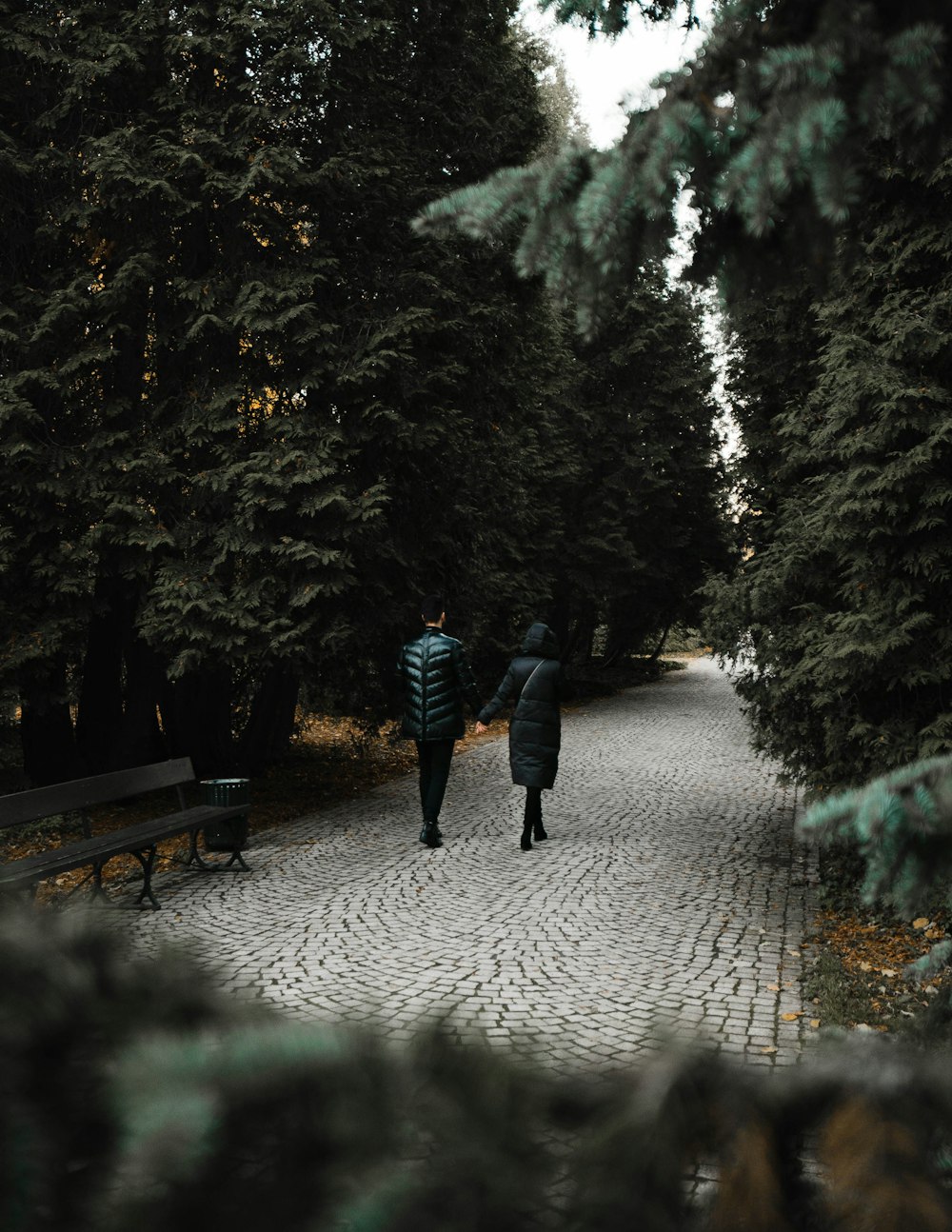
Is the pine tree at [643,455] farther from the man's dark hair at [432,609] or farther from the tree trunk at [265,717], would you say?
the man's dark hair at [432,609]

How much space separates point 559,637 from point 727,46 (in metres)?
24.7

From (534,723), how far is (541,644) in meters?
0.77

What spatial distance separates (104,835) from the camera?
7.79 metres

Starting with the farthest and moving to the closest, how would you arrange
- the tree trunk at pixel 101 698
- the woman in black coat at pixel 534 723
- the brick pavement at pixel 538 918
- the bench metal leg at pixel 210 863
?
the tree trunk at pixel 101 698
the woman in black coat at pixel 534 723
the bench metal leg at pixel 210 863
the brick pavement at pixel 538 918

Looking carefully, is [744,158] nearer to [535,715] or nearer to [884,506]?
[884,506]

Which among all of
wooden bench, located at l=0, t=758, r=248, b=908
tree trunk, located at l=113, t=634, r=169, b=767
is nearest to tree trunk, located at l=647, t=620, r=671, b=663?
tree trunk, located at l=113, t=634, r=169, b=767

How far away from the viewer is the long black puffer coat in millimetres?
9258

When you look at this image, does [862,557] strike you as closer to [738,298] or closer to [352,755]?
[738,298]

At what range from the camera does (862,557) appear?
7.09 meters

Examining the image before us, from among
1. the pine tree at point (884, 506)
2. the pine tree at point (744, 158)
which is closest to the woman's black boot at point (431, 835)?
the pine tree at point (884, 506)

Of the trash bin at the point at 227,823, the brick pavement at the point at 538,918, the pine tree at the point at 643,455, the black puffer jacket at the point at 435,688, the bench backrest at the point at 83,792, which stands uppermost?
the pine tree at the point at 643,455

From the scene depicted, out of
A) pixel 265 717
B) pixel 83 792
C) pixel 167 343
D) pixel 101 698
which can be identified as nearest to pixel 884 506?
pixel 83 792

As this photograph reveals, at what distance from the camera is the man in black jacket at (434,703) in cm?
920

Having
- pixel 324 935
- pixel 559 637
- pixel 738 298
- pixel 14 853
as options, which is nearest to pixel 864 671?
pixel 324 935
